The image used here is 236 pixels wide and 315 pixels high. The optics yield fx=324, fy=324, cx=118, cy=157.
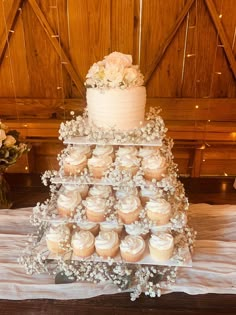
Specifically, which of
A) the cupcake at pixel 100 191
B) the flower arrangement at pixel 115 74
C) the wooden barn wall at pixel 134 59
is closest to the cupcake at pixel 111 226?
the cupcake at pixel 100 191

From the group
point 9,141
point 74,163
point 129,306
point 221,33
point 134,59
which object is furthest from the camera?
point 134,59

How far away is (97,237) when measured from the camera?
1.32 meters

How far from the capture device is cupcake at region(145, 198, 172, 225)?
50.3 inches

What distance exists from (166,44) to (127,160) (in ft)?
5.25

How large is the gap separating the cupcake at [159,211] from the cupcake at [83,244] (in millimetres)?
260

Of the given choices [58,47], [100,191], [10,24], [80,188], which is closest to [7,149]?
[80,188]

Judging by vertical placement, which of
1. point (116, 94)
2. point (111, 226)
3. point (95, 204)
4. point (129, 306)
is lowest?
point (129, 306)

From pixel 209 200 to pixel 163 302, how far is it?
84 cm

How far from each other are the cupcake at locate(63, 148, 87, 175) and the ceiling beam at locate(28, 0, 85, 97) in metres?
1.49

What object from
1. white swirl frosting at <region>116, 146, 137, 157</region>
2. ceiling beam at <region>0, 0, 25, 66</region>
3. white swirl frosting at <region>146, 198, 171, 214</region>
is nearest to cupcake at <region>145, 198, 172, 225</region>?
white swirl frosting at <region>146, 198, 171, 214</region>

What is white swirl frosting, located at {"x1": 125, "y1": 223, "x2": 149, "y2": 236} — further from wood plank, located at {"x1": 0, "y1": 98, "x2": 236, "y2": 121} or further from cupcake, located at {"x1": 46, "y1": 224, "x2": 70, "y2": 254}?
wood plank, located at {"x1": 0, "y1": 98, "x2": 236, "y2": 121}

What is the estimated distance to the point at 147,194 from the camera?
53.9 inches

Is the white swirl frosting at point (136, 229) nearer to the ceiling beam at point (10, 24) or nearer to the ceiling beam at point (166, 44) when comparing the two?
the ceiling beam at point (166, 44)

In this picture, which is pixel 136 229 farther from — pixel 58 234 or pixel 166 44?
pixel 166 44
